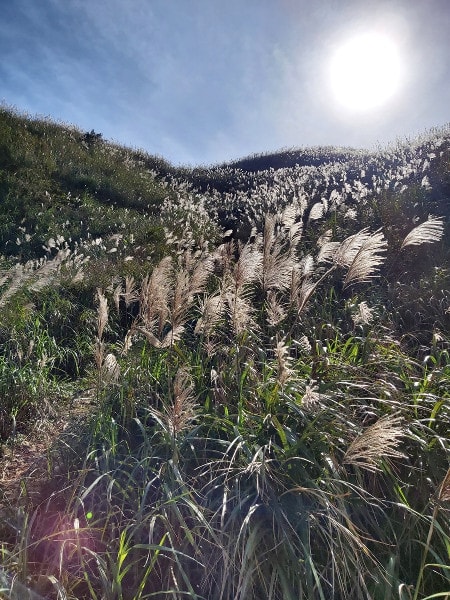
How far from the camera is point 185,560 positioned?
82.1 inches

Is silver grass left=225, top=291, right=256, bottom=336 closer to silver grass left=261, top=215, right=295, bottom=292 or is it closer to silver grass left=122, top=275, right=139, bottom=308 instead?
silver grass left=261, top=215, right=295, bottom=292

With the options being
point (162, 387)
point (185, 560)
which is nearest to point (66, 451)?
point (162, 387)

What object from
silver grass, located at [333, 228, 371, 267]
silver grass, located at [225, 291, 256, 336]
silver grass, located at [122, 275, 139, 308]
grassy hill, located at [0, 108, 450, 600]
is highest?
silver grass, located at [333, 228, 371, 267]

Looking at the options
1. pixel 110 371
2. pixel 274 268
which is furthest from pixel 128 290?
pixel 274 268

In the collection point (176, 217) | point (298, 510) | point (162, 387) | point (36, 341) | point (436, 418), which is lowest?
point (298, 510)

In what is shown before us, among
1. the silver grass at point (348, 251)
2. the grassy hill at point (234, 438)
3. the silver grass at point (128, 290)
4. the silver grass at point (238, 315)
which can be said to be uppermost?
the silver grass at point (348, 251)

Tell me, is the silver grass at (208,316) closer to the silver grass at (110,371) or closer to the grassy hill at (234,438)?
the grassy hill at (234,438)

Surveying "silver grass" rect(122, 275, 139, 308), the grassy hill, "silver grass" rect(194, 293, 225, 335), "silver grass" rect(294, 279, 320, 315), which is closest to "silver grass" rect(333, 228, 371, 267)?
the grassy hill

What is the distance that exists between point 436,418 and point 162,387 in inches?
64.9

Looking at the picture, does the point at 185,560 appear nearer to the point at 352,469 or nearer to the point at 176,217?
the point at 352,469

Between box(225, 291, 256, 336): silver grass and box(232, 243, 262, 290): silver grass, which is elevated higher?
box(232, 243, 262, 290): silver grass

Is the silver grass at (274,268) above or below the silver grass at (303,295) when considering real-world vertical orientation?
above

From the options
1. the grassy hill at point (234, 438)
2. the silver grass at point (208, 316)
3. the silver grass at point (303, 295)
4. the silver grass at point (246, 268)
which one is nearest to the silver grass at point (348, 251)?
the grassy hill at point (234, 438)

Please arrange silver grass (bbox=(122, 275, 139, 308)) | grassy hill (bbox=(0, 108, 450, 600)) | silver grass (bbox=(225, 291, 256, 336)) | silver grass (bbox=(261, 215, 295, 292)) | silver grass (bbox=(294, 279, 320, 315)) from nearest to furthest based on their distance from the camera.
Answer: grassy hill (bbox=(0, 108, 450, 600)) < silver grass (bbox=(294, 279, 320, 315)) < silver grass (bbox=(225, 291, 256, 336)) < silver grass (bbox=(261, 215, 295, 292)) < silver grass (bbox=(122, 275, 139, 308))
